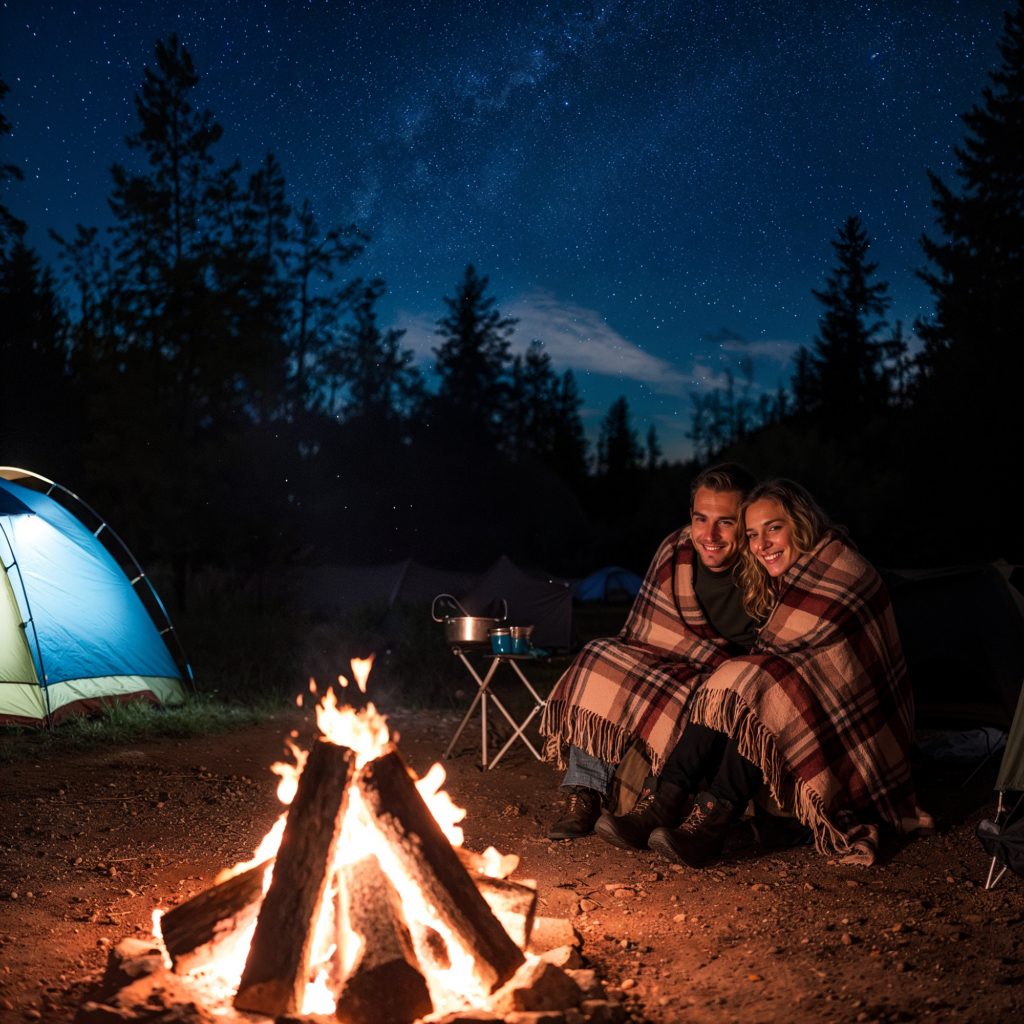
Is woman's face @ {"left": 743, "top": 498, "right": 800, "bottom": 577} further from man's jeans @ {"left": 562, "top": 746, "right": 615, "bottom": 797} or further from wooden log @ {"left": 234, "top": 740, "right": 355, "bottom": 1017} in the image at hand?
wooden log @ {"left": 234, "top": 740, "right": 355, "bottom": 1017}

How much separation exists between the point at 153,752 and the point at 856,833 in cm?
392

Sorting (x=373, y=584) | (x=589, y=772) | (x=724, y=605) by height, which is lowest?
A: (x=589, y=772)

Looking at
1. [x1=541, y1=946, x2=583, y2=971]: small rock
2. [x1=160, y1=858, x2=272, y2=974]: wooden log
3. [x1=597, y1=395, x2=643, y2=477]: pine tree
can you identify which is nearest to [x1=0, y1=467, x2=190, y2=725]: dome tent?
[x1=160, y1=858, x2=272, y2=974]: wooden log

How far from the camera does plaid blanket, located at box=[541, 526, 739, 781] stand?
11.6ft

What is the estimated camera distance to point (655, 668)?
365 cm

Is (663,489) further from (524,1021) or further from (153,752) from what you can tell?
(524,1021)

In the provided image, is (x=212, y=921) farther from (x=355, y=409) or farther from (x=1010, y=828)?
(x=355, y=409)

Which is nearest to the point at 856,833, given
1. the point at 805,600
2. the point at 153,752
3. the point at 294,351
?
the point at 805,600

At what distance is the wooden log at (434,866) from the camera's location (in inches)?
82.7

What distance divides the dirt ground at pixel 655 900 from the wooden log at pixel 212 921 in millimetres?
265

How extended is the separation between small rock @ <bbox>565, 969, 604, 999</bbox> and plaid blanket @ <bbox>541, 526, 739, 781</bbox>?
1.41 meters

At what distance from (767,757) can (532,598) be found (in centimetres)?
964

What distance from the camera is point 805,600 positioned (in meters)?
3.42

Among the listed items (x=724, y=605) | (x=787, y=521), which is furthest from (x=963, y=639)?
(x=787, y=521)
